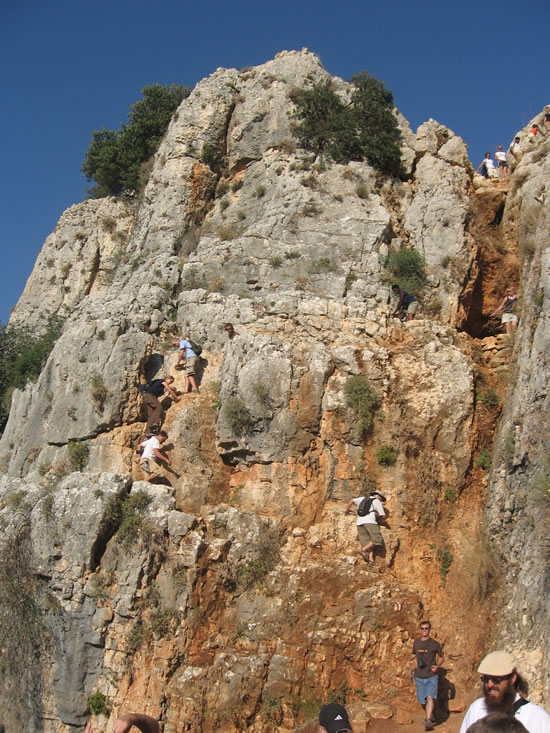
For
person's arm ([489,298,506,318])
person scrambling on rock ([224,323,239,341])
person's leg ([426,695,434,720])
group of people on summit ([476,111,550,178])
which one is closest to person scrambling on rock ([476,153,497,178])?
group of people on summit ([476,111,550,178])

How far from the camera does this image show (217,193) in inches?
816

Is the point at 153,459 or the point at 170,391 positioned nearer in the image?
the point at 153,459

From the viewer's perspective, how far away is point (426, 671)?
10.4m

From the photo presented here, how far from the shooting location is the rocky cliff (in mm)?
11398

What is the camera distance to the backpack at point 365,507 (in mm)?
12375

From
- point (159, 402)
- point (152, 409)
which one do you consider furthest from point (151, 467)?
point (159, 402)

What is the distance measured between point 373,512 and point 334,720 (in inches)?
275

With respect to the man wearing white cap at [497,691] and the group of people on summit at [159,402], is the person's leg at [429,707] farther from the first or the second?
the group of people on summit at [159,402]

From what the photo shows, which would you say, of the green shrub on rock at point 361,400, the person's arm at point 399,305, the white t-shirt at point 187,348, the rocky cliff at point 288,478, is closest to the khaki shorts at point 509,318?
the rocky cliff at point 288,478

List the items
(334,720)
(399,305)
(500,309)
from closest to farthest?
(334,720) → (399,305) → (500,309)

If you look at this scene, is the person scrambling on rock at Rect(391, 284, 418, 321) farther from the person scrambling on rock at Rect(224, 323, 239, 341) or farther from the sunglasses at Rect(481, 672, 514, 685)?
the sunglasses at Rect(481, 672, 514, 685)

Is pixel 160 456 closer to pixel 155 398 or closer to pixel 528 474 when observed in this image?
pixel 155 398

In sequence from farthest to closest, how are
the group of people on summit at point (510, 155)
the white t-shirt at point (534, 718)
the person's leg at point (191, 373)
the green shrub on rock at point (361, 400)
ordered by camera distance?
the group of people on summit at point (510, 155) → the person's leg at point (191, 373) → the green shrub on rock at point (361, 400) → the white t-shirt at point (534, 718)

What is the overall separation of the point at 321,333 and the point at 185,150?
382 inches
